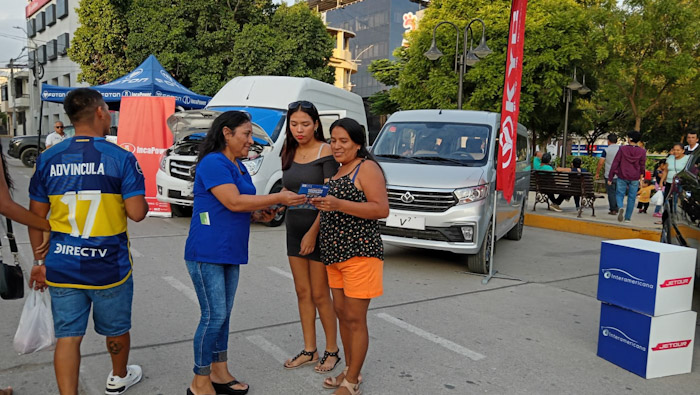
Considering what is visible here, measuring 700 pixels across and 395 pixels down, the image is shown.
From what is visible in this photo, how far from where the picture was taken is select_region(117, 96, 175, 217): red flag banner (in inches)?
394

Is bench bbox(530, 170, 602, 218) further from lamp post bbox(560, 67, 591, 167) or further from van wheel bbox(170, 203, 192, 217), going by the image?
van wheel bbox(170, 203, 192, 217)

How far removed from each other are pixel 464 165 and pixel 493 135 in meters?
0.77

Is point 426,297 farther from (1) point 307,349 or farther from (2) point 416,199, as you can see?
(1) point 307,349

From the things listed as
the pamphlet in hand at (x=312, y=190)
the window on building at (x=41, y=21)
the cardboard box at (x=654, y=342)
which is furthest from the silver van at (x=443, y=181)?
the window on building at (x=41, y=21)

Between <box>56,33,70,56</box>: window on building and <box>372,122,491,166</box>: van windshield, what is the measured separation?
134ft

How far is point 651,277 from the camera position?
11.9ft

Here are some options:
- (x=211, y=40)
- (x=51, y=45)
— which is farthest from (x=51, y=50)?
(x=211, y=40)

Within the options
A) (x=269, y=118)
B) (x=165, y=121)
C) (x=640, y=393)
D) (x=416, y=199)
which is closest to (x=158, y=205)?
(x=165, y=121)

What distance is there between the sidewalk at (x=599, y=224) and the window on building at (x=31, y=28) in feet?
174

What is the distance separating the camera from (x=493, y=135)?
695cm

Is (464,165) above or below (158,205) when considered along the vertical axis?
above

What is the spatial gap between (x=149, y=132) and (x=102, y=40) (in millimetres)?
19891

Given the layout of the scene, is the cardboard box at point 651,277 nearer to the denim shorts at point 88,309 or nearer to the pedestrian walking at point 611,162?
the denim shorts at point 88,309

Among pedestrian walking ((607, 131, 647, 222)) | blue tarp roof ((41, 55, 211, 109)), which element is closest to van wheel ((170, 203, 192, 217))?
blue tarp roof ((41, 55, 211, 109))
